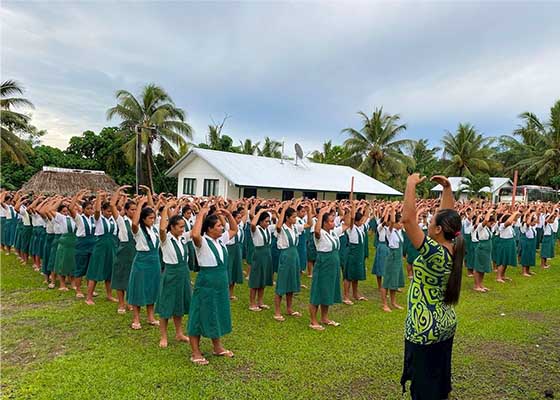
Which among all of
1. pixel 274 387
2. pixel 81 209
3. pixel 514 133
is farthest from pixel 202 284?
pixel 514 133

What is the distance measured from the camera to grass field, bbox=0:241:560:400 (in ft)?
13.6

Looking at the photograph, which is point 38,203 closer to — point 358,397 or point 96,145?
point 358,397

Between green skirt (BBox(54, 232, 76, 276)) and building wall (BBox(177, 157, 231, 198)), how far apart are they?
14.7m

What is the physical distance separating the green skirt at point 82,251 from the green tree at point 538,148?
104 feet

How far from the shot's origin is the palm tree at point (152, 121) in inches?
1091

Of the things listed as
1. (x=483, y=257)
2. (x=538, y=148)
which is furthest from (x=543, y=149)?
(x=483, y=257)

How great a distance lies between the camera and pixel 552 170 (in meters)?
30.6

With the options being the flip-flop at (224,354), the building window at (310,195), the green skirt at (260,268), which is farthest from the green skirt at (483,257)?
the building window at (310,195)

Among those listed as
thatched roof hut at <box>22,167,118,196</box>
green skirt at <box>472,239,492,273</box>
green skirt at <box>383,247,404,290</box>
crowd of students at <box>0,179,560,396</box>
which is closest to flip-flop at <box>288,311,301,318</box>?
crowd of students at <box>0,179,560,396</box>

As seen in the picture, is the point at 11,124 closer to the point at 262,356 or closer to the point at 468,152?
the point at 262,356

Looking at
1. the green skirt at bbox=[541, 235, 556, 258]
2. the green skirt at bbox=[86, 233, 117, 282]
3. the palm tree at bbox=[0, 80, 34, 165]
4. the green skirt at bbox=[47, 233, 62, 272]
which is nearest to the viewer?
the green skirt at bbox=[86, 233, 117, 282]

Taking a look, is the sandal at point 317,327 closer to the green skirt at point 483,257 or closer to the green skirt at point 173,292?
the green skirt at point 173,292

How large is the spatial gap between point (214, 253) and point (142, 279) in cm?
150

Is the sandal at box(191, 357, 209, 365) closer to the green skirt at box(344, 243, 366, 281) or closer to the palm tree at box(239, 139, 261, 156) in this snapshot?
the green skirt at box(344, 243, 366, 281)
